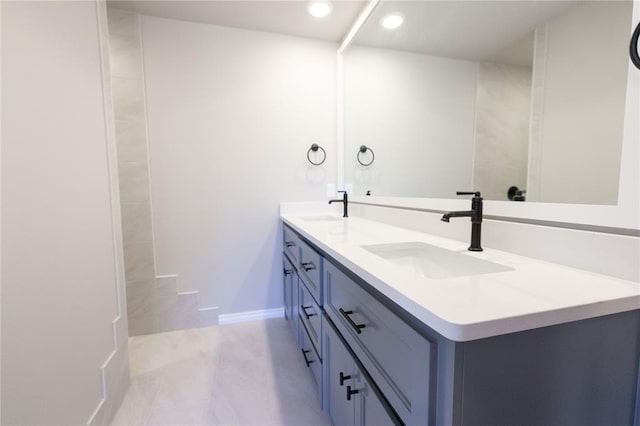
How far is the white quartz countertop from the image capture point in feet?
1.43

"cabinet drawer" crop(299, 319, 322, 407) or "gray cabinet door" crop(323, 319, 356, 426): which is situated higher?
"gray cabinet door" crop(323, 319, 356, 426)

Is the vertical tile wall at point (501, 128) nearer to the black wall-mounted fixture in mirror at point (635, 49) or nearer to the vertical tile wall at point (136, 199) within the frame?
the black wall-mounted fixture in mirror at point (635, 49)

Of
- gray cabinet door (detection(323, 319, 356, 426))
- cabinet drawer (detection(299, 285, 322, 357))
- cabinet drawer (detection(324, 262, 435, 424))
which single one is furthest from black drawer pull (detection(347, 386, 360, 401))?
cabinet drawer (detection(299, 285, 322, 357))

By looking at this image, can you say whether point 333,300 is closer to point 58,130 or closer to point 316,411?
point 316,411

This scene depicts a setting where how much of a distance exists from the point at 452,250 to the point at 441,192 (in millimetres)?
453

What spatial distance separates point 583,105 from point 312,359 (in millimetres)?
1405

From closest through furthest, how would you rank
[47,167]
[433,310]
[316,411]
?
[433,310] → [47,167] → [316,411]

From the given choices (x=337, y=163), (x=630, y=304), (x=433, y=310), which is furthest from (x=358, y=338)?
(x=337, y=163)

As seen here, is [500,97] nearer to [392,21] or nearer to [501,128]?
[501,128]

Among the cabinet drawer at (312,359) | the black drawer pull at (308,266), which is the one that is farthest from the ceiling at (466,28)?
the cabinet drawer at (312,359)

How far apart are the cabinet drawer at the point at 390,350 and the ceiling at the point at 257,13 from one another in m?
1.86

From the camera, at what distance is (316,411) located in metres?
1.31

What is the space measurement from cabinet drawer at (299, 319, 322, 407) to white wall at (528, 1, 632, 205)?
106cm

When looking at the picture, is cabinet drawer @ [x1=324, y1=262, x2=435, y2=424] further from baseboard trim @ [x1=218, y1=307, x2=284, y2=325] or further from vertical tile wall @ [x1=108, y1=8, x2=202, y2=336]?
vertical tile wall @ [x1=108, y1=8, x2=202, y2=336]
